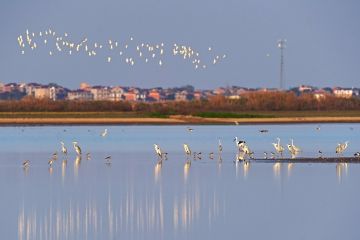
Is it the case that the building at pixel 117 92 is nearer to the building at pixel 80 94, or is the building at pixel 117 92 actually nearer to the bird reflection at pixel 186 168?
the building at pixel 80 94

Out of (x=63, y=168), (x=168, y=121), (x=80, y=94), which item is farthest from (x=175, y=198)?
(x=80, y=94)

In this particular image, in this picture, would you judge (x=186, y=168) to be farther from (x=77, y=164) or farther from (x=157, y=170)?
(x=77, y=164)

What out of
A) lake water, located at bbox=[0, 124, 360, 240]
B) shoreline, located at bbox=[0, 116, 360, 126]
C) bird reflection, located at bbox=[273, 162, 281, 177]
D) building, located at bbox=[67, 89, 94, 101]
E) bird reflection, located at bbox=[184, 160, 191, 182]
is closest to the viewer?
lake water, located at bbox=[0, 124, 360, 240]

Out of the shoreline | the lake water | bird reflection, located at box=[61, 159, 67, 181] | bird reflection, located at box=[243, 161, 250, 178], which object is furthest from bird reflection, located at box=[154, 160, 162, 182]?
the shoreline

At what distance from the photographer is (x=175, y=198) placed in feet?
76.4

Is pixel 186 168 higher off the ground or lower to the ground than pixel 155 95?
lower

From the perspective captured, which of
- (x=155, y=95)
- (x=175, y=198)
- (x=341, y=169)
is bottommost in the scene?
(x=175, y=198)

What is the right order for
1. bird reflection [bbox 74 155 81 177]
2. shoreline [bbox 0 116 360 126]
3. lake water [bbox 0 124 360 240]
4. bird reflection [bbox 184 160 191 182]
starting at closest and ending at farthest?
lake water [bbox 0 124 360 240], bird reflection [bbox 184 160 191 182], bird reflection [bbox 74 155 81 177], shoreline [bbox 0 116 360 126]

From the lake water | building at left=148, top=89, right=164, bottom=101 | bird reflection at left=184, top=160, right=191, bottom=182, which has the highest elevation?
building at left=148, top=89, right=164, bottom=101

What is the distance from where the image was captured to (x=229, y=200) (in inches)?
899

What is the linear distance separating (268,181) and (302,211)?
5.60 m

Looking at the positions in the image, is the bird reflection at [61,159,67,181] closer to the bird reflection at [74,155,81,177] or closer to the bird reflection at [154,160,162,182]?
the bird reflection at [74,155,81,177]

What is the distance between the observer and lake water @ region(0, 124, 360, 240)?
18.9 metres

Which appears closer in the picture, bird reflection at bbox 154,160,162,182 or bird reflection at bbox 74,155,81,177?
bird reflection at bbox 154,160,162,182
